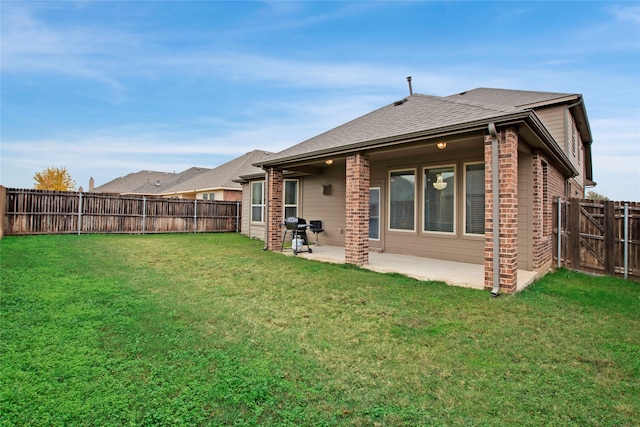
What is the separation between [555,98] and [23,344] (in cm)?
1269

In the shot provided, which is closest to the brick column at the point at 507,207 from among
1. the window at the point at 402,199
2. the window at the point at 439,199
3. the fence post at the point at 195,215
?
the window at the point at 439,199

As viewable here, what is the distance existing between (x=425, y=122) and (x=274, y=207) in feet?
16.6

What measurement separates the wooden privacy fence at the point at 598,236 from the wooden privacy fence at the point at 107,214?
14.2 m

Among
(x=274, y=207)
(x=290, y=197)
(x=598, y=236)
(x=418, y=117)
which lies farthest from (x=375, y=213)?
(x=598, y=236)

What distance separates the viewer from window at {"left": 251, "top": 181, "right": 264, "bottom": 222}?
12.4 meters

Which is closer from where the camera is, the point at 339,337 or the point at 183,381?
the point at 183,381

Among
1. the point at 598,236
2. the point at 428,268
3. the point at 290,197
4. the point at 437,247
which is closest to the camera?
the point at 428,268

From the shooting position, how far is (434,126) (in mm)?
5500

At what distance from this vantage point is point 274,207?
9.37 meters

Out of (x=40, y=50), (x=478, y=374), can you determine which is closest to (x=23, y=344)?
(x=478, y=374)

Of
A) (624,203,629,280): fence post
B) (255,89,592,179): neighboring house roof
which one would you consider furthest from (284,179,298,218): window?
(624,203,629,280): fence post

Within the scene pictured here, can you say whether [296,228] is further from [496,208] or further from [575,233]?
[575,233]

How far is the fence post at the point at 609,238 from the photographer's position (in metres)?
6.70

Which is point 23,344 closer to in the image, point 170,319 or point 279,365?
point 170,319
